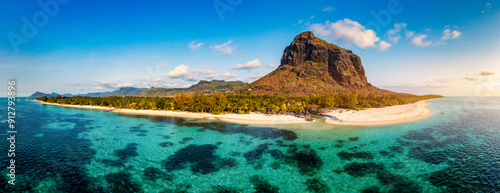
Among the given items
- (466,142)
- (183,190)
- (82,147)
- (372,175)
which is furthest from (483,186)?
(82,147)

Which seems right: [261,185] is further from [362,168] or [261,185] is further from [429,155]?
[429,155]

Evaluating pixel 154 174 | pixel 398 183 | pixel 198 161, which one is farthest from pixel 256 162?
pixel 398 183

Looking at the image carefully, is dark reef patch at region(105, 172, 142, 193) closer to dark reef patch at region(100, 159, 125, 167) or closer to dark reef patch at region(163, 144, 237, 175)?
dark reef patch at region(100, 159, 125, 167)

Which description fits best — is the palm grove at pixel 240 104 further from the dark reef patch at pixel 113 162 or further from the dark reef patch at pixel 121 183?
the dark reef patch at pixel 121 183

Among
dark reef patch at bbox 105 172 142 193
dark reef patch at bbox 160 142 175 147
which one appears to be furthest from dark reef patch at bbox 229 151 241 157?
dark reef patch at bbox 105 172 142 193

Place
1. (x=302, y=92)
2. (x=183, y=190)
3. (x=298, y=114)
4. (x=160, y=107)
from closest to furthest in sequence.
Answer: (x=183, y=190), (x=298, y=114), (x=160, y=107), (x=302, y=92)

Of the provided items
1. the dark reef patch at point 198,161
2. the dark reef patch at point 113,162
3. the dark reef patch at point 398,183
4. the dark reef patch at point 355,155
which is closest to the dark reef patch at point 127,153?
the dark reef patch at point 113,162

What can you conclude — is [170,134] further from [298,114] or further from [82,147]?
[298,114]
